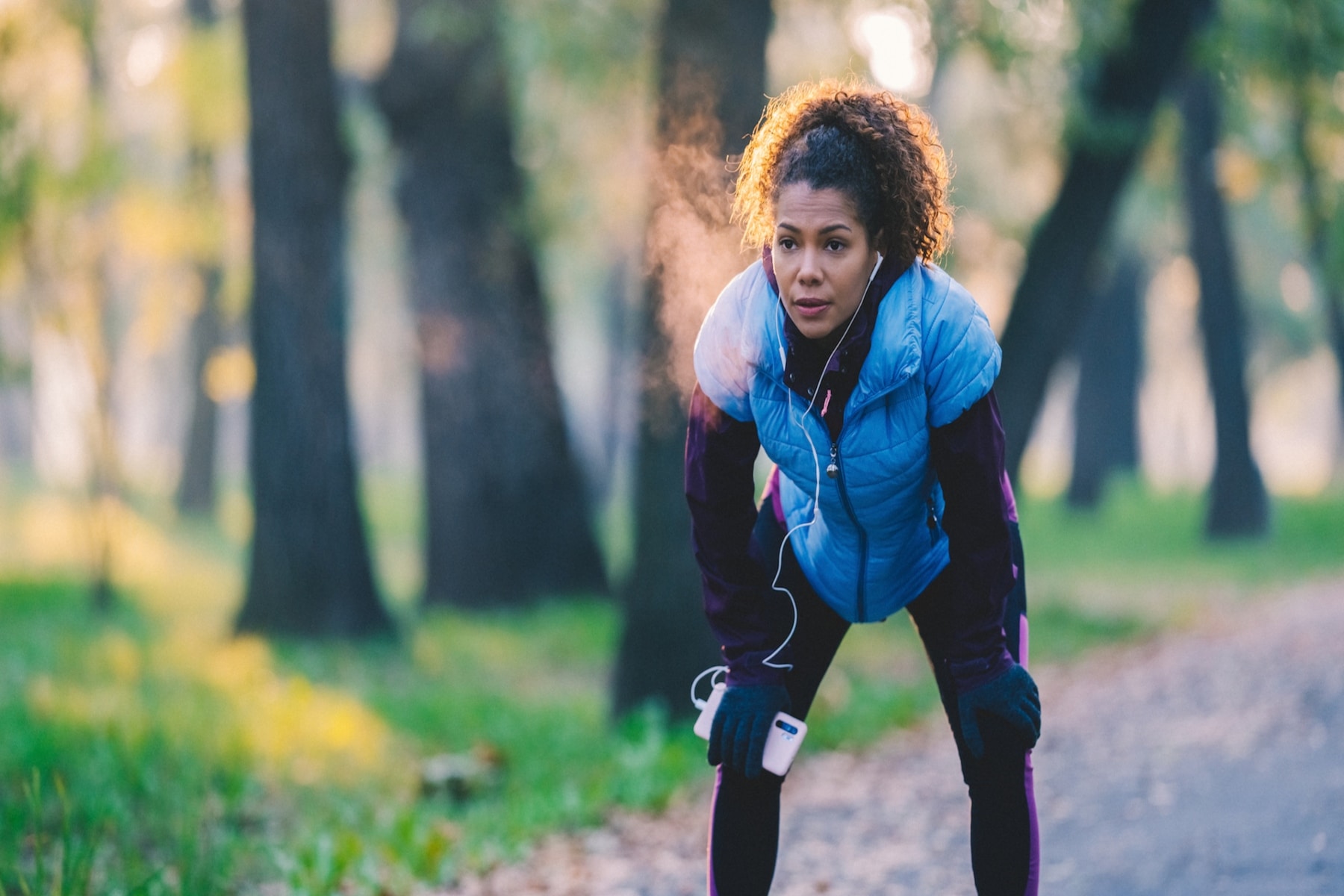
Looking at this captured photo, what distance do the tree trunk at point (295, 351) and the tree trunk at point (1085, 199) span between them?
15.7 ft

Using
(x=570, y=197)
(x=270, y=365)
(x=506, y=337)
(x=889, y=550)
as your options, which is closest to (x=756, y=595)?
(x=889, y=550)

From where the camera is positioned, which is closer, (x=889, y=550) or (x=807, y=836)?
(x=889, y=550)

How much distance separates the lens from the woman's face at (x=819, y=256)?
246cm

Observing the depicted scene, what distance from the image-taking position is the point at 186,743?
18.8ft

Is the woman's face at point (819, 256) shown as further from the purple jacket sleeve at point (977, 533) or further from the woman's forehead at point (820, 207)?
the purple jacket sleeve at point (977, 533)

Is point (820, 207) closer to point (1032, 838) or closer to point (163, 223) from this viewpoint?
point (1032, 838)

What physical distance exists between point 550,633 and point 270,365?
286cm

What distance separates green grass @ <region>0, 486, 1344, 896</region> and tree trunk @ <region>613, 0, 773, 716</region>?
0.33 metres

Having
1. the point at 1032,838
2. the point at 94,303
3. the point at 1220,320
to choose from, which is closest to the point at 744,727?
the point at 1032,838

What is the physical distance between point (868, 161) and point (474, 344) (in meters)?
8.31

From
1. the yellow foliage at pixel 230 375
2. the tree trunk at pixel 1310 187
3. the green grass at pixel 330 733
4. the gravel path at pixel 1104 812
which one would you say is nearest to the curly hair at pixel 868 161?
the gravel path at pixel 1104 812

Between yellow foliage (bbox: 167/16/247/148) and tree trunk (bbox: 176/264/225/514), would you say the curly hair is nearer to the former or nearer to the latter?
yellow foliage (bbox: 167/16/247/148)

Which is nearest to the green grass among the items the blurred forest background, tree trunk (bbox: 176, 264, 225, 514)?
the blurred forest background

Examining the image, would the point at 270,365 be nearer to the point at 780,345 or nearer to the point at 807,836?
the point at 807,836
